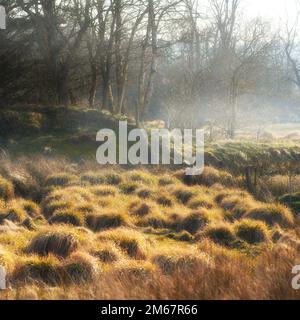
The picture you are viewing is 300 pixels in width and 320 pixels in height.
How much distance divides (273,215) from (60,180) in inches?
248

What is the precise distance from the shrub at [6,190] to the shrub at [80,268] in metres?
5.83

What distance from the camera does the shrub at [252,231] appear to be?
1147 centimetres

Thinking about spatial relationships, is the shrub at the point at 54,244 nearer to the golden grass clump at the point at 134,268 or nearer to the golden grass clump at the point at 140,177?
the golden grass clump at the point at 134,268

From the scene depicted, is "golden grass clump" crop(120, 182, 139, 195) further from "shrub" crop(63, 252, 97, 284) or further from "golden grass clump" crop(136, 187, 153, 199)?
"shrub" crop(63, 252, 97, 284)

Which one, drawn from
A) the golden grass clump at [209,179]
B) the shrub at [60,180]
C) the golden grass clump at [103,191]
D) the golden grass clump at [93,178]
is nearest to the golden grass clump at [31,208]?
the golden grass clump at [103,191]

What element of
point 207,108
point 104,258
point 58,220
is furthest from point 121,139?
point 207,108

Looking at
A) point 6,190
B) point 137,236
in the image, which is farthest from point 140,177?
point 137,236

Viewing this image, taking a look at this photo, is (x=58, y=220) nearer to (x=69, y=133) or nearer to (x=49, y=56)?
(x=69, y=133)

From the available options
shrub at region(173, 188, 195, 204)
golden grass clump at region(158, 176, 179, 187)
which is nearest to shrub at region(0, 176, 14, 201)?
shrub at region(173, 188, 195, 204)

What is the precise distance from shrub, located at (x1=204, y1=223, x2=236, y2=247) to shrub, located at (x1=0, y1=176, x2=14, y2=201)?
5388 mm

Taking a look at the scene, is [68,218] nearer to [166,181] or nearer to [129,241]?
[129,241]

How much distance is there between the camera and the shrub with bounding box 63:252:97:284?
8397 millimetres

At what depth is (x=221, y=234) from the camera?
11625 millimetres
